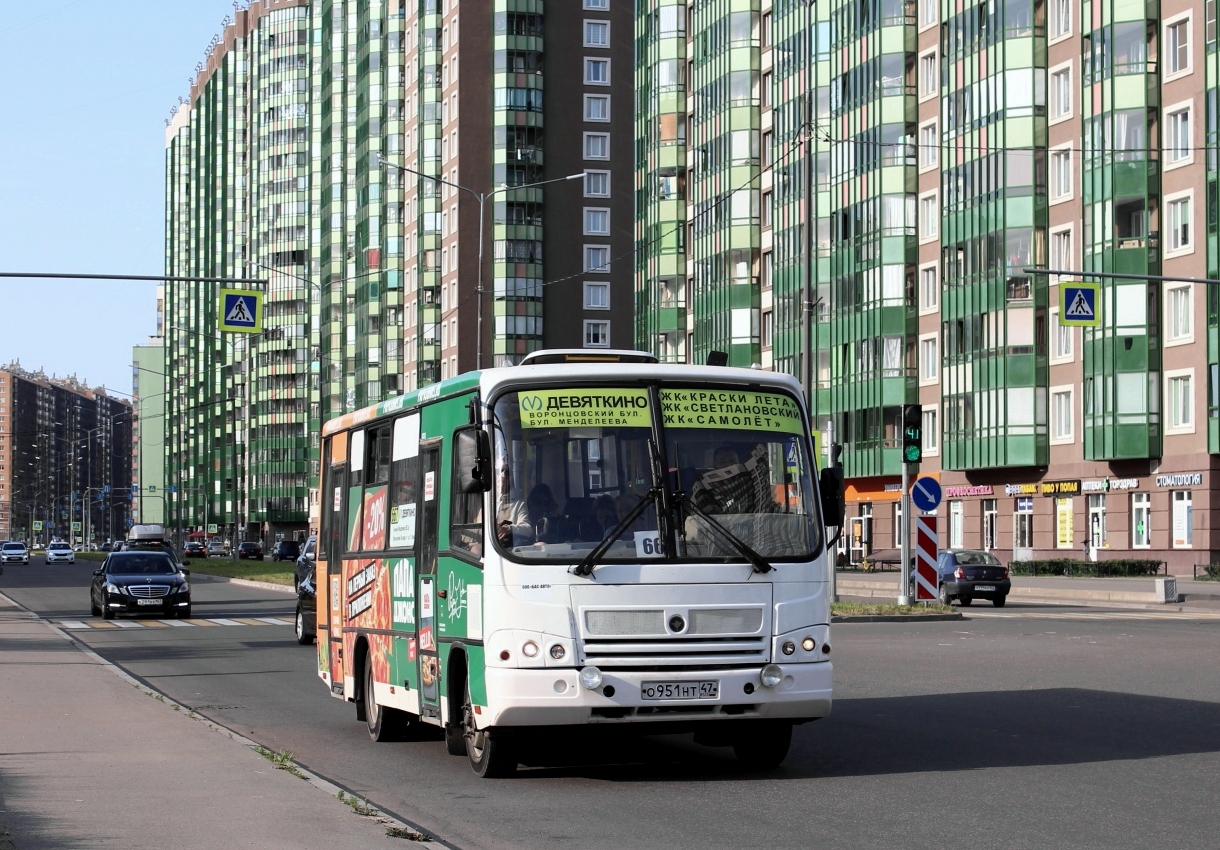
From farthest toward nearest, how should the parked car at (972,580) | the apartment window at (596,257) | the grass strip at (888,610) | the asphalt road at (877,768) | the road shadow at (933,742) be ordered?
the apartment window at (596,257) → the parked car at (972,580) → the grass strip at (888,610) → the road shadow at (933,742) → the asphalt road at (877,768)

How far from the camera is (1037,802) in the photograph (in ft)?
35.6

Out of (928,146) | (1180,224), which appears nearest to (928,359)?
(928,146)

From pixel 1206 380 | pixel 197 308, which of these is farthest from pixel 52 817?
pixel 197 308

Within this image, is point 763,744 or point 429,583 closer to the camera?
point 763,744

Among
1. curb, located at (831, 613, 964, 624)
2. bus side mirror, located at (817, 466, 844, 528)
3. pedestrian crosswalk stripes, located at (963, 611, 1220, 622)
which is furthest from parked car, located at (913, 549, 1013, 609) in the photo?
bus side mirror, located at (817, 466, 844, 528)

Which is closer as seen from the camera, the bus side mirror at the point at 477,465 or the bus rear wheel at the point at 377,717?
the bus side mirror at the point at 477,465

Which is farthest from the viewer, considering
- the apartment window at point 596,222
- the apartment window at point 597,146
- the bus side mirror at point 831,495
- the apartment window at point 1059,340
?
the apartment window at point 597,146

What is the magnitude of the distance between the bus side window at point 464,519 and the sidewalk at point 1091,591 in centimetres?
3192

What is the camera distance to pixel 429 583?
13.3 m

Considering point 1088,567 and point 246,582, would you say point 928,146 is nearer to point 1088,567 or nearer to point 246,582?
point 1088,567

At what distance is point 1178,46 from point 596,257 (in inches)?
2109

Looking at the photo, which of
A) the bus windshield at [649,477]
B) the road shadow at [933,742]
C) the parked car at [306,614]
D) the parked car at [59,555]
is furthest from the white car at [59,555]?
the bus windshield at [649,477]

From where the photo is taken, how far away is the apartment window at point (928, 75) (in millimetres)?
77625

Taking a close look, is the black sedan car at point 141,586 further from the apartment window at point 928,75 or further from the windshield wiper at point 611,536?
the apartment window at point 928,75
